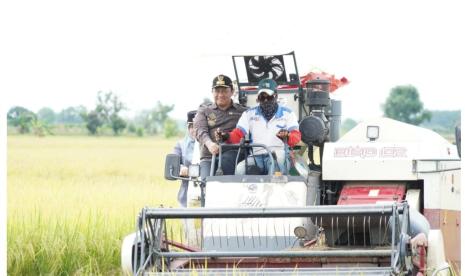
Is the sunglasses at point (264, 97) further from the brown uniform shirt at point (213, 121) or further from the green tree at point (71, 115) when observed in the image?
the green tree at point (71, 115)

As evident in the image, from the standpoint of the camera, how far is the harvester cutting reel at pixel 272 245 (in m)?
8.23

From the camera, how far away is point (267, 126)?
9.72 m

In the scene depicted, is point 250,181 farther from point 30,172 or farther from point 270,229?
point 30,172

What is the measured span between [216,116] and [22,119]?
4112cm

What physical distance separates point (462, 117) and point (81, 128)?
5025cm

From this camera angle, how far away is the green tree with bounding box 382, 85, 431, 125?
223ft

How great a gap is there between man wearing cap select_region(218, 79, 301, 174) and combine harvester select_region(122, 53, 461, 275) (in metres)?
0.15

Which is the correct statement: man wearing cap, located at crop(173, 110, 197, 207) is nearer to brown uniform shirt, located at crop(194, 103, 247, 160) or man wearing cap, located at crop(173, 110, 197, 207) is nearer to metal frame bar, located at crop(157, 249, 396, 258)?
brown uniform shirt, located at crop(194, 103, 247, 160)

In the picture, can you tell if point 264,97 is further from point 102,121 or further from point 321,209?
point 102,121

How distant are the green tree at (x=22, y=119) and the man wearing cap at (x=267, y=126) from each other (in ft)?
129

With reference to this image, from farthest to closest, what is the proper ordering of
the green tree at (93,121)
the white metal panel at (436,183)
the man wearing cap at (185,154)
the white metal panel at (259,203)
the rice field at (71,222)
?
1. the green tree at (93,121)
2. the man wearing cap at (185,154)
3. the rice field at (71,222)
4. the white metal panel at (436,183)
5. the white metal panel at (259,203)

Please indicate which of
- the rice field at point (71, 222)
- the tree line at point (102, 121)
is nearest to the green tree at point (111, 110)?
the tree line at point (102, 121)

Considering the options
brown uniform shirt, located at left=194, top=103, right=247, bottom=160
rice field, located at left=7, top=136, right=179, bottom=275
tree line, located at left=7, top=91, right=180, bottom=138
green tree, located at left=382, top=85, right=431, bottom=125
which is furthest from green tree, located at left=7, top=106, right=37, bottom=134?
brown uniform shirt, located at left=194, top=103, right=247, bottom=160

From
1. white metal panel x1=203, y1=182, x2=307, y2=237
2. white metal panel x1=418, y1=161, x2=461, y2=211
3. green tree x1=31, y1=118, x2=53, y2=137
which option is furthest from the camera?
green tree x1=31, y1=118, x2=53, y2=137
